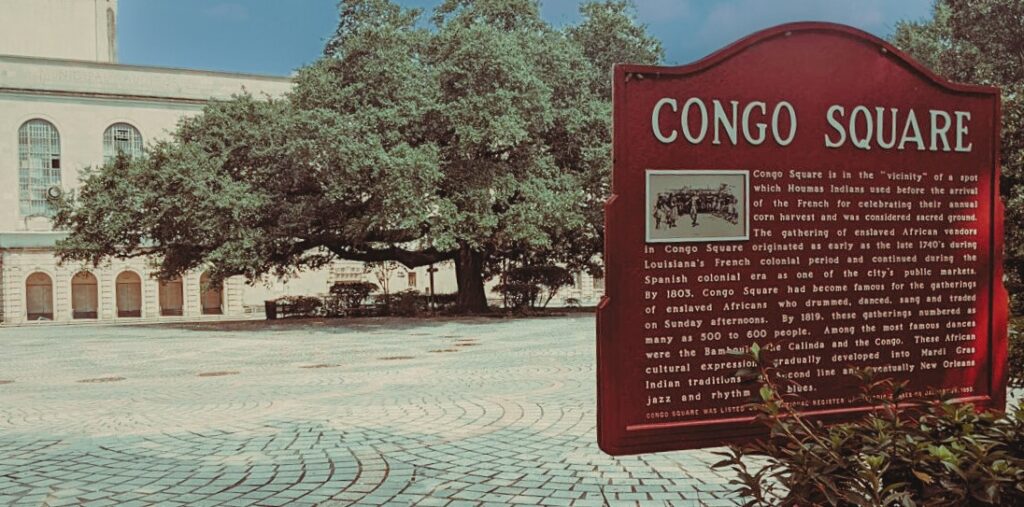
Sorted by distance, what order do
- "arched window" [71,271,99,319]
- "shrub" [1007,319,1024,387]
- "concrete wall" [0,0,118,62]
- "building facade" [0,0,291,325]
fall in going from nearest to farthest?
"shrub" [1007,319,1024,387] → "building facade" [0,0,291,325] → "arched window" [71,271,99,319] → "concrete wall" [0,0,118,62]

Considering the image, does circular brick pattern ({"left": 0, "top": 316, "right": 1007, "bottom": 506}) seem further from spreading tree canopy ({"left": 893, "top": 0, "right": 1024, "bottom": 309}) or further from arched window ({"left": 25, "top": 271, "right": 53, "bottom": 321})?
arched window ({"left": 25, "top": 271, "right": 53, "bottom": 321})

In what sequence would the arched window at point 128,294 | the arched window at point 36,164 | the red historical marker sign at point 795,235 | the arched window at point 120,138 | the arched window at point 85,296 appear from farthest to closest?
the arched window at point 128,294, the arched window at point 85,296, the arched window at point 120,138, the arched window at point 36,164, the red historical marker sign at point 795,235

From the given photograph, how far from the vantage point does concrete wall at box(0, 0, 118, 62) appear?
50.2 meters

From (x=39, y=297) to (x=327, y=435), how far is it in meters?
44.5

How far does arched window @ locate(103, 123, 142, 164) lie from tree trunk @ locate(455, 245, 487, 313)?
1018 inches

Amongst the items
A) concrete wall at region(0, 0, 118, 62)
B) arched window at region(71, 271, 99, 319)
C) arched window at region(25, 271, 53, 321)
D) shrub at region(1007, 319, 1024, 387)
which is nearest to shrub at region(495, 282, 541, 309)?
shrub at region(1007, 319, 1024, 387)

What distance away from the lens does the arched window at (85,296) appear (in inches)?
1767

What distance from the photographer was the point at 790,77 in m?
3.30

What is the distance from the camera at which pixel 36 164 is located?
4331 centimetres

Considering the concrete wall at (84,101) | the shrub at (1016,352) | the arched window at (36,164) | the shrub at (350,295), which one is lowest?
the shrub at (350,295)

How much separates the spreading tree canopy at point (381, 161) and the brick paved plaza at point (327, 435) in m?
6.98

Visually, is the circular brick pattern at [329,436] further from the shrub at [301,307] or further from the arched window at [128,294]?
the arched window at [128,294]

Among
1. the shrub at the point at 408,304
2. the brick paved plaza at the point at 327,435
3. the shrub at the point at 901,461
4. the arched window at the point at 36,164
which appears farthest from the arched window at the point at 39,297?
the shrub at the point at 901,461

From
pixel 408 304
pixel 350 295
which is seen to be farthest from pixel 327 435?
pixel 350 295
